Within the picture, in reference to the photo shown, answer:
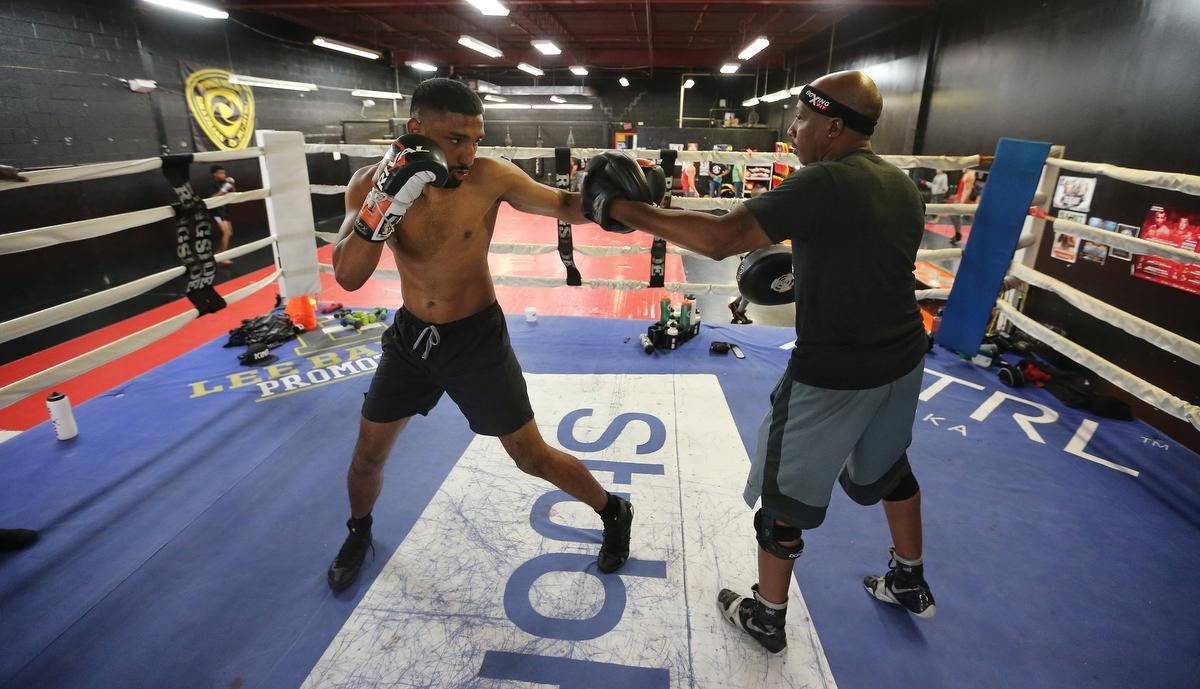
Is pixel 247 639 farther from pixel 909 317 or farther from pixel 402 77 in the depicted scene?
pixel 402 77

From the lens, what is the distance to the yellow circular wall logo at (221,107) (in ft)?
25.7

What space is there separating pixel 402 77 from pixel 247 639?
18.7 meters

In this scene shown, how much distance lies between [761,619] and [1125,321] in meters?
2.73

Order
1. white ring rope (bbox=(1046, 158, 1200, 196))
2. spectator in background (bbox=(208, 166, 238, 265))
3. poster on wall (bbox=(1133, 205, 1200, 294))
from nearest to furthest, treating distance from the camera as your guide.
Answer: white ring rope (bbox=(1046, 158, 1200, 196)), poster on wall (bbox=(1133, 205, 1200, 294)), spectator in background (bbox=(208, 166, 238, 265))

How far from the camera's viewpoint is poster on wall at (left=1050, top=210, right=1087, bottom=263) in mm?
4137

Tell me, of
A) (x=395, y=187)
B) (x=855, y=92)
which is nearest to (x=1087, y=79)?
(x=855, y=92)

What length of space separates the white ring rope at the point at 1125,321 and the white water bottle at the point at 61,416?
16.8ft

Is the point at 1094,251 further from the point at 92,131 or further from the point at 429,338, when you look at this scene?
the point at 92,131

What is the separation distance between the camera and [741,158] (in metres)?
3.93

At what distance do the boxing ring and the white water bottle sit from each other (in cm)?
7

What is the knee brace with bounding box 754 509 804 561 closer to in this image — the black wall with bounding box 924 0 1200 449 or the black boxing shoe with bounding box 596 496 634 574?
the black boxing shoe with bounding box 596 496 634 574

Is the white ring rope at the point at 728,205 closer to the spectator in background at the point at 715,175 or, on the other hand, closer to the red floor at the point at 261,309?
the spectator in background at the point at 715,175

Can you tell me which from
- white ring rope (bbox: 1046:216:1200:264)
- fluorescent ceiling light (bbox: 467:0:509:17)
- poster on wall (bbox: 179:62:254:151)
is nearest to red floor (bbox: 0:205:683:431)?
poster on wall (bbox: 179:62:254:151)

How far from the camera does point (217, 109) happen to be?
27.2 feet
